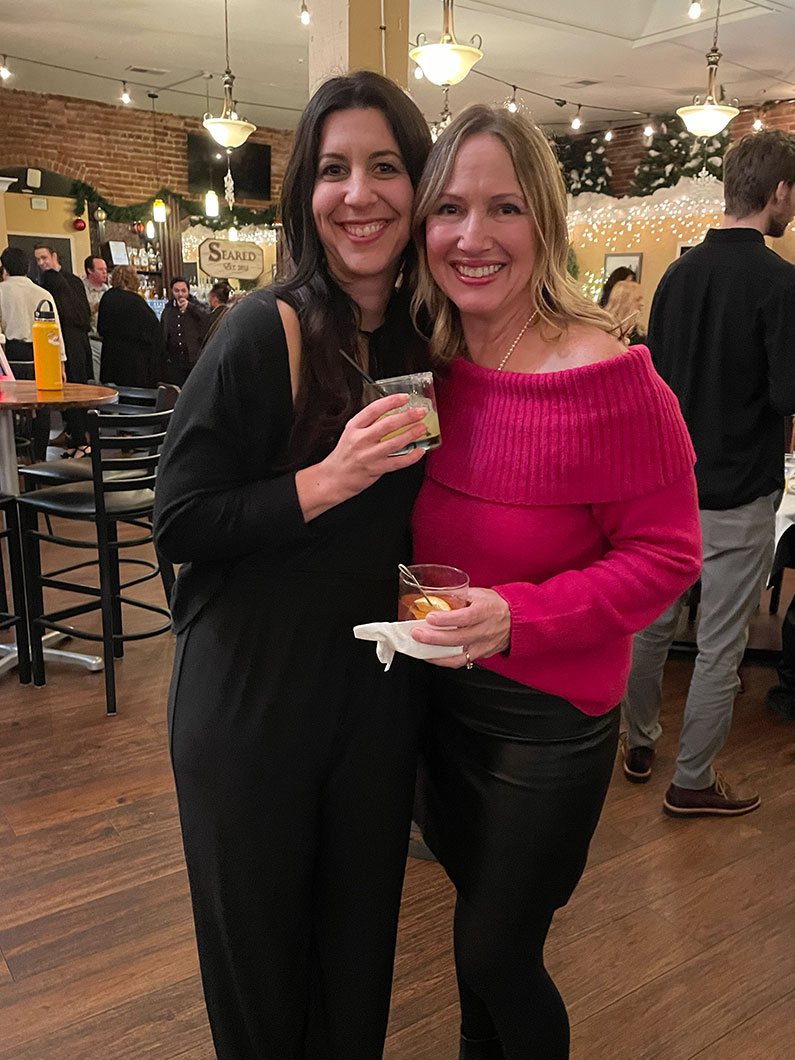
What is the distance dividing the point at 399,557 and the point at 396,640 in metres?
0.22

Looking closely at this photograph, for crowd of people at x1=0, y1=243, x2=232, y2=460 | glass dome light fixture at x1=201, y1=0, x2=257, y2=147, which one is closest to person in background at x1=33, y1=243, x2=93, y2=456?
crowd of people at x1=0, y1=243, x2=232, y2=460

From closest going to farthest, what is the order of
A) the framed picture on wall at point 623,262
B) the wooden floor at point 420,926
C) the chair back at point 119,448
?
the wooden floor at point 420,926, the chair back at point 119,448, the framed picture on wall at point 623,262

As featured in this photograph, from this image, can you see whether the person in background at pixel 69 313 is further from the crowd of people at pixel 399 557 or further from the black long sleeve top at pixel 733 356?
the crowd of people at pixel 399 557

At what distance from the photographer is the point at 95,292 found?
926 centimetres

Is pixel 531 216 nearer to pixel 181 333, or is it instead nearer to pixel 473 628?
pixel 473 628

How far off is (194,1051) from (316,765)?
0.90 metres

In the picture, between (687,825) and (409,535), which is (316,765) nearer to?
(409,535)

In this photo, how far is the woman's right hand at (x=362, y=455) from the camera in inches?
41.3

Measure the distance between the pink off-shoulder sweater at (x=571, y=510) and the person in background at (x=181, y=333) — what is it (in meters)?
7.49

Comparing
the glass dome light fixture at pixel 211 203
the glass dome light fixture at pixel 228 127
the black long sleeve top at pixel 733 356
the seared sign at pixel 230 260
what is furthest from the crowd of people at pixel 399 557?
the glass dome light fixture at pixel 211 203

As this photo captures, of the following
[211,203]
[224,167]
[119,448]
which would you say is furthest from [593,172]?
[119,448]

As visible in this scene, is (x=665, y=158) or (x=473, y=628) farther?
(x=665, y=158)

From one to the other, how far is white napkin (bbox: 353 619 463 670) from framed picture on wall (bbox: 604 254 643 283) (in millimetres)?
8969

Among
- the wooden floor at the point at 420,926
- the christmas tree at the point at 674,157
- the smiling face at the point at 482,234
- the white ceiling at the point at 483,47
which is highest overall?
the white ceiling at the point at 483,47
